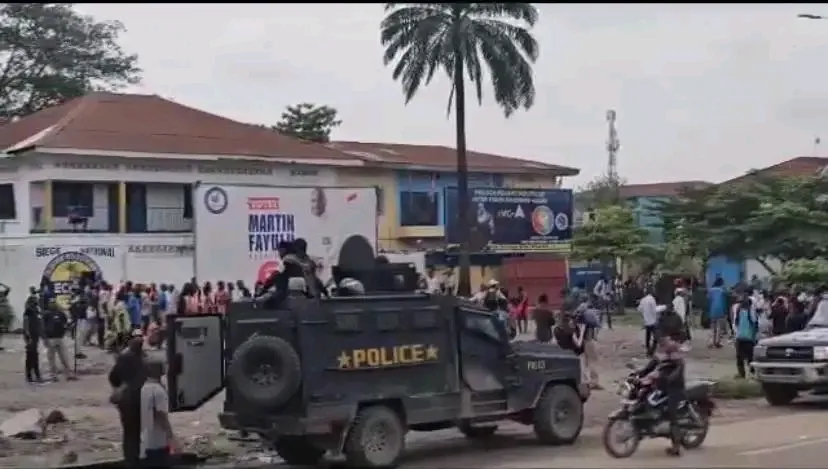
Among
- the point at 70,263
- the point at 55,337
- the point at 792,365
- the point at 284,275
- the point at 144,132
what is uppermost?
the point at 144,132

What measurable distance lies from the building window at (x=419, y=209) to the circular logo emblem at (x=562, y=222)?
5160 mm

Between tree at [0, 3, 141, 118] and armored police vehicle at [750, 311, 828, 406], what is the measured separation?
43791 mm

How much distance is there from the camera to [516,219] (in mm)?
51656

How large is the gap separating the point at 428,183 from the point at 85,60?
17.6m

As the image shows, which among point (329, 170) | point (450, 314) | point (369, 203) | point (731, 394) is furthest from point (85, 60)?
Answer: point (450, 314)

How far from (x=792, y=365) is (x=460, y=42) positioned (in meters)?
23.7

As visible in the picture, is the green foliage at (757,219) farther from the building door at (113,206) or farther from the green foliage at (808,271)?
the building door at (113,206)

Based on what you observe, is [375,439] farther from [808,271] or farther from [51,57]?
[51,57]

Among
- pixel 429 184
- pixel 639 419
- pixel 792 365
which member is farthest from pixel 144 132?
pixel 639 419

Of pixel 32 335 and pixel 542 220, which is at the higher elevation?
pixel 542 220

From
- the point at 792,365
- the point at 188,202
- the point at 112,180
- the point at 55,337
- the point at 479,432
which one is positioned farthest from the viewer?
the point at 188,202

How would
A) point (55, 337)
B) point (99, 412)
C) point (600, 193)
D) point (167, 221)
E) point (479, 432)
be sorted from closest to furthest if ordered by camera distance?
point (479, 432), point (99, 412), point (55, 337), point (167, 221), point (600, 193)

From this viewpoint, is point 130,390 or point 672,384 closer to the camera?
point 130,390

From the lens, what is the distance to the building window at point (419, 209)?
53.0 m
